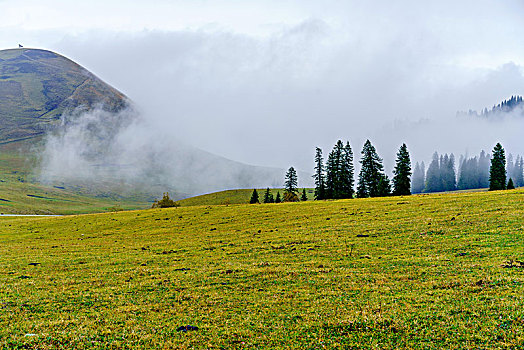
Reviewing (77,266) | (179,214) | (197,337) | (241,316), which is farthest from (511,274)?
(179,214)

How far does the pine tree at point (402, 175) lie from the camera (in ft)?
301

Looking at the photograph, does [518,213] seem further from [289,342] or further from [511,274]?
[289,342]

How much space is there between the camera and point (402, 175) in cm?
9275

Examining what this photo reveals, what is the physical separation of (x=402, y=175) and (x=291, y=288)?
274 feet

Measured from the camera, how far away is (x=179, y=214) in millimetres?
64750

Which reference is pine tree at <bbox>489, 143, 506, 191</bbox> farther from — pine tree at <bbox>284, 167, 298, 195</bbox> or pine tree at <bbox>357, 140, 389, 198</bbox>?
pine tree at <bbox>284, 167, 298, 195</bbox>

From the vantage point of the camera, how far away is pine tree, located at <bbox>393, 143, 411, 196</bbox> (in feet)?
301

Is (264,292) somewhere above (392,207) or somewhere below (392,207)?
below

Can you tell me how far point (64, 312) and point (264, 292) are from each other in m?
10.1

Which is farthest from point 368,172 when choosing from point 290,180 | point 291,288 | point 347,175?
point 291,288

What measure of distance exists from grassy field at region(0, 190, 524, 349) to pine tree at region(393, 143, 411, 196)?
173 feet

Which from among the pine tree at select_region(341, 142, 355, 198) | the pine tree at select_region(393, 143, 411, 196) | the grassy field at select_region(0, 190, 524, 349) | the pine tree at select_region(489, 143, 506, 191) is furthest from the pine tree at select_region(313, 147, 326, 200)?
the grassy field at select_region(0, 190, 524, 349)

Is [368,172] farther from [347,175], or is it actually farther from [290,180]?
[290,180]

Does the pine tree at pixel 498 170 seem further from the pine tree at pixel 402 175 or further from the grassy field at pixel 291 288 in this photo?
the grassy field at pixel 291 288
